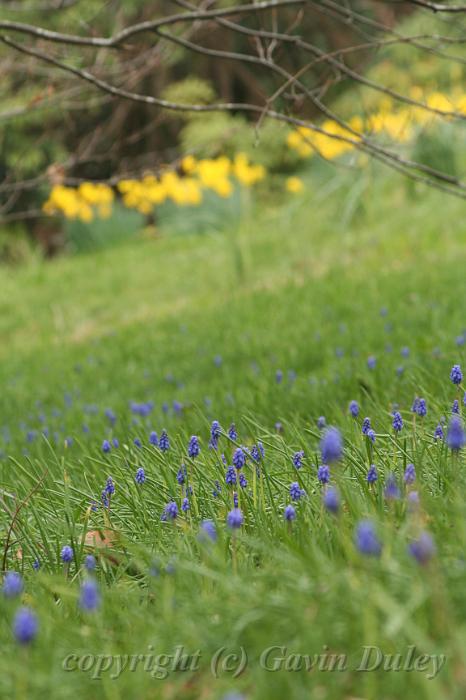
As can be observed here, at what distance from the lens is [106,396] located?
489cm

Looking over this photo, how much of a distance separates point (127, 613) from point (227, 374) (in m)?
2.86

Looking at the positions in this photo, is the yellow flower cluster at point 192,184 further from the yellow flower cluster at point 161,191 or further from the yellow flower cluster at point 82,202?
the yellow flower cluster at point 82,202

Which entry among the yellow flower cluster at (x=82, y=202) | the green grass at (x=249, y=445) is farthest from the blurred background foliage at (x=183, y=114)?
the green grass at (x=249, y=445)

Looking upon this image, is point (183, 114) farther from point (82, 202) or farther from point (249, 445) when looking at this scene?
point (249, 445)

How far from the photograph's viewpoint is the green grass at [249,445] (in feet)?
4.57

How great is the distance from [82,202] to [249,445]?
995 cm

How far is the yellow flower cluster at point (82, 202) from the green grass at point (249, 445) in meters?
2.62

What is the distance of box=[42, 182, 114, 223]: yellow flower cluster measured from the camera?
11740 millimetres

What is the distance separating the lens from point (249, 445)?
2.96 metres

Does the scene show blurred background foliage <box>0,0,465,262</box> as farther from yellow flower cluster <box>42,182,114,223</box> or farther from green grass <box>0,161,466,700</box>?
green grass <box>0,161,466,700</box>

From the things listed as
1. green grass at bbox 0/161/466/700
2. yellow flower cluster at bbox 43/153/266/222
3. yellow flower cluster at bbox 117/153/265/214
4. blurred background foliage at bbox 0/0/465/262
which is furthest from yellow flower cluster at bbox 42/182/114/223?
green grass at bbox 0/161/466/700

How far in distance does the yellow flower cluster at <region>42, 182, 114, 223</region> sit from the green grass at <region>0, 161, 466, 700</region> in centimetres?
262

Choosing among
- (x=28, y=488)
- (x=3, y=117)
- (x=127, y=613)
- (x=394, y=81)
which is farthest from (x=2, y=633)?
(x=394, y=81)

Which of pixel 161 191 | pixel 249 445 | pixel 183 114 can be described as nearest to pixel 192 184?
pixel 161 191
